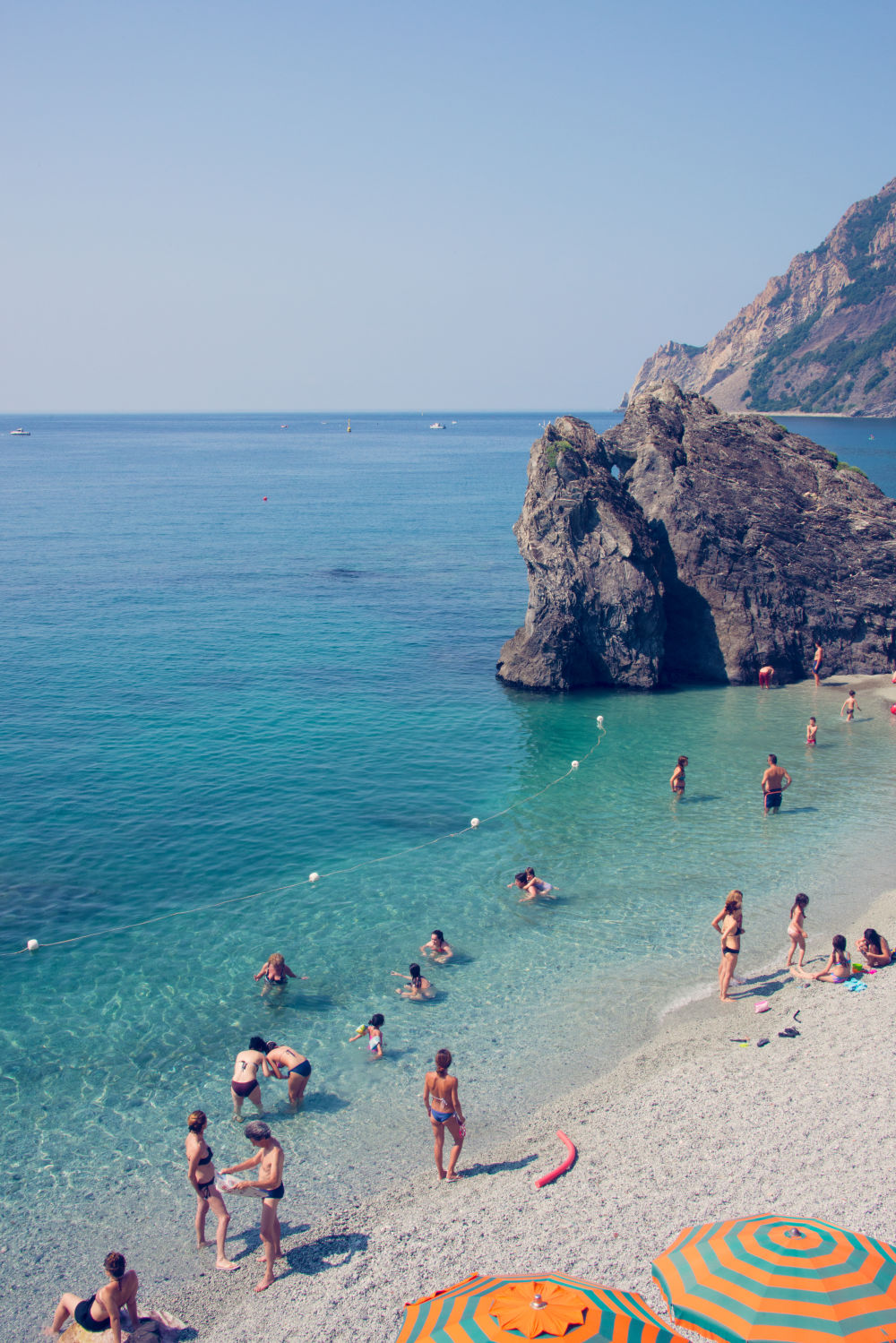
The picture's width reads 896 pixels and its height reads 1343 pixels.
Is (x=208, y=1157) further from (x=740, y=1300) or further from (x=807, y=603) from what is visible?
(x=807, y=603)

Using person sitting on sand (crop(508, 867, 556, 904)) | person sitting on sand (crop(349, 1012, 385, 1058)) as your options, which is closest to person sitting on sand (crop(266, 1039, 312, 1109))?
person sitting on sand (crop(349, 1012, 385, 1058))

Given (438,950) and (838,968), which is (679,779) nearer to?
(838,968)

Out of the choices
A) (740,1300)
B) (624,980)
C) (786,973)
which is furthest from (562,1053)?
(740,1300)

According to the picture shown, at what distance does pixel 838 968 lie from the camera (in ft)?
57.6

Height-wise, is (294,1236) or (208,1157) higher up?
(208,1157)

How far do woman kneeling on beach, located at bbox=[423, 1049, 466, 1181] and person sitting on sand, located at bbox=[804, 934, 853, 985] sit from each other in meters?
8.49

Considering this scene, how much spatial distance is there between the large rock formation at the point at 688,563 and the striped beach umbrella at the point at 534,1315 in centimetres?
3001

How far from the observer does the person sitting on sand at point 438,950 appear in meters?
19.0

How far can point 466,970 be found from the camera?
18.8m

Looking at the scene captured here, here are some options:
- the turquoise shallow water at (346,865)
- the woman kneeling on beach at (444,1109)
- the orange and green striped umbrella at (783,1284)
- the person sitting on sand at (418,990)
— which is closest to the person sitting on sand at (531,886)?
the turquoise shallow water at (346,865)

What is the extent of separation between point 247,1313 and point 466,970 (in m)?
8.60

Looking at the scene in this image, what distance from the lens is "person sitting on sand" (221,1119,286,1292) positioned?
446 inches

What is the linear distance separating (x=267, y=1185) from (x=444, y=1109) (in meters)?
2.66

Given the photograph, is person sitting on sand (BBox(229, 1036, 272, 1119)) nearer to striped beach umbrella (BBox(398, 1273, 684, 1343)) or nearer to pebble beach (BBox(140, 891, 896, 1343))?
pebble beach (BBox(140, 891, 896, 1343))
